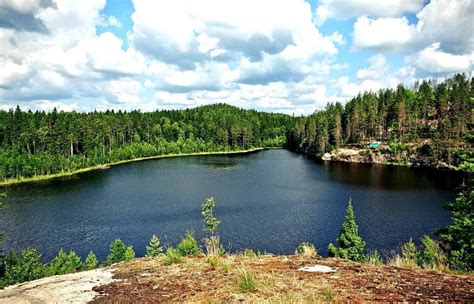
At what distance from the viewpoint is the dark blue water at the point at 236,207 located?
55.6 m

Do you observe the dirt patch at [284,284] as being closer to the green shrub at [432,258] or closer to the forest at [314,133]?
the green shrub at [432,258]

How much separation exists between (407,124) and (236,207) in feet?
316

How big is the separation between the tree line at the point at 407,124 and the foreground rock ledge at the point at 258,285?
381 feet

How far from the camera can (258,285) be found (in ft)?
28.2

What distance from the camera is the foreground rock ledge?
26.2ft

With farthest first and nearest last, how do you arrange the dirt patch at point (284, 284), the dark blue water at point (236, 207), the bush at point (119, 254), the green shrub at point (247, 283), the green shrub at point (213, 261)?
1. the dark blue water at point (236, 207)
2. the bush at point (119, 254)
3. the green shrub at point (213, 261)
4. the green shrub at point (247, 283)
5. the dirt patch at point (284, 284)

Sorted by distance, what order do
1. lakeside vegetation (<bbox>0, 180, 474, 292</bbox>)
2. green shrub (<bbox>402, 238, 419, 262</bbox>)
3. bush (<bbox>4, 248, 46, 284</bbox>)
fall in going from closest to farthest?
lakeside vegetation (<bbox>0, 180, 474, 292</bbox>)
green shrub (<bbox>402, 238, 419, 262</bbox>)
bush (<bbox>4, 248, 46, 284</bbox>)

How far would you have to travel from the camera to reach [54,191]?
92.4 meters

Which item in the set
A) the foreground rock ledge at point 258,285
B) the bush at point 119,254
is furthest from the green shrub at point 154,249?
the foreground rock ledge at point 258,285

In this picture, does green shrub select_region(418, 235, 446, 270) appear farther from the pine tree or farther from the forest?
the forest

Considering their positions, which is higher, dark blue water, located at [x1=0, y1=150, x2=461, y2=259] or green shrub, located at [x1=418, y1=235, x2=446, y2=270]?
green shrub, located at [x1=418, y1=235, x2=446, y2=270]

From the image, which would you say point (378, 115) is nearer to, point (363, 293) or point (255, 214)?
point (255, 214)

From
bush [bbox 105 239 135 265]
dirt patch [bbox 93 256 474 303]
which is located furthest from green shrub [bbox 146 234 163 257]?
dirt patch [bbox 93 256 474 303]

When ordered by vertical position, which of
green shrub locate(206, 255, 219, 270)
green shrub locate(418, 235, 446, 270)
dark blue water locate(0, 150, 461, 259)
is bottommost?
dark blue water locate(0, 150, 461, 259)
